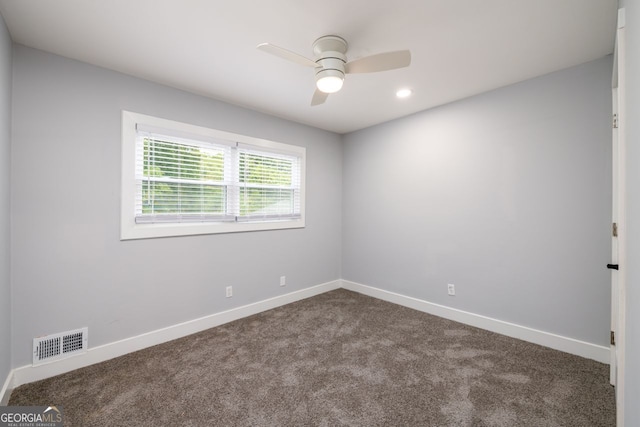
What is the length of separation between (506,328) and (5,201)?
173 inches

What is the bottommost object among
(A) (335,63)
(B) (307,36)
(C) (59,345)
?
(C) (59,345)

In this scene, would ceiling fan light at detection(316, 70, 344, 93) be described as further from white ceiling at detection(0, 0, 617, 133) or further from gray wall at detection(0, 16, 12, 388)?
gray wall at detection(0, 16, 12, 388)

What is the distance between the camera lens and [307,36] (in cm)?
198

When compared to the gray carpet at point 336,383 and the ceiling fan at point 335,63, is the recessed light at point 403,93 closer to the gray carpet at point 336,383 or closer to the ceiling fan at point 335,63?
the ceiling fan at point 335,63

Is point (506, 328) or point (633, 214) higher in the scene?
point (633, 214)

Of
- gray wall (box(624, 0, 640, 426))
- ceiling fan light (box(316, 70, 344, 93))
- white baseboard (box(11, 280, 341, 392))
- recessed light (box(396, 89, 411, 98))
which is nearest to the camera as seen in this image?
gray wall (box(624, 0, 640, 426))

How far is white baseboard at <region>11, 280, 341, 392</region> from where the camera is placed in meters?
2.09

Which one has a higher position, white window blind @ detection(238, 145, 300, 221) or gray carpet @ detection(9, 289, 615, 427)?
white window blind @ detection(238, 145, 300, 221)

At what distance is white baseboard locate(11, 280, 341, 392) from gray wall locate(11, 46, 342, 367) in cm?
7

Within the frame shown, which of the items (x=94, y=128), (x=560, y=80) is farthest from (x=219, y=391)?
(x=560, y=80)

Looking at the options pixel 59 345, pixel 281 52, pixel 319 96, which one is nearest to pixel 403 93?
pixel 319 96

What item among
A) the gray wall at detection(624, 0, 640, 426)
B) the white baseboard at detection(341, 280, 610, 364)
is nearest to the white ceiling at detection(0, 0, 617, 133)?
the gray wall at detection(624, 0, 640, 426)

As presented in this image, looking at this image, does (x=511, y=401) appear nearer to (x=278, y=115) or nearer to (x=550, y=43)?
(x=550, y=43)

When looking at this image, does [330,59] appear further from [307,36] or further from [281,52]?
[281,52]
